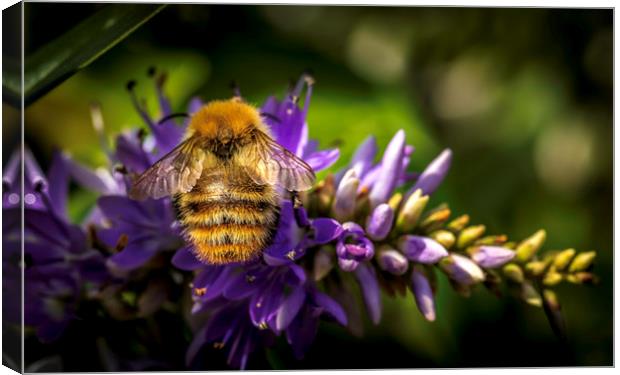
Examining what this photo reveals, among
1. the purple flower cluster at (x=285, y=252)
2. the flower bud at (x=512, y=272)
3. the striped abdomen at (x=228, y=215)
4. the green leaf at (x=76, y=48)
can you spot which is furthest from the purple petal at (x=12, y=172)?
the flower bud at (x=512, y=272)

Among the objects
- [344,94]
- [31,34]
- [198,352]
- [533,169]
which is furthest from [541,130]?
[31,34]

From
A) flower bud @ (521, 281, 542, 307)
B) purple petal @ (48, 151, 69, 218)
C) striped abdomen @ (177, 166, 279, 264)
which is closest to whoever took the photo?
striped abdomen @ (177, 166, 279, 264)

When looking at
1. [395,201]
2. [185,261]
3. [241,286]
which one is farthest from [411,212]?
[185,261]

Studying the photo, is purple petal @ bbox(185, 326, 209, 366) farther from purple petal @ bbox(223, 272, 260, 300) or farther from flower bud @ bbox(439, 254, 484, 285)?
flower bud @ bbox(439, 254, 484, 285)

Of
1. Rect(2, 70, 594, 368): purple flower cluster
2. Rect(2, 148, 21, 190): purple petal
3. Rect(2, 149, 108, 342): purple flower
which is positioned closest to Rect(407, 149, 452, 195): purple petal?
Rect(2, 70, 594, 368): purple flower cluster

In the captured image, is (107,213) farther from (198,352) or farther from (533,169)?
(533,169)

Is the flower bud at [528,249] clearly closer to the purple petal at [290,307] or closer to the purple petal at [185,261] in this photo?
the purple petal at [290,307]

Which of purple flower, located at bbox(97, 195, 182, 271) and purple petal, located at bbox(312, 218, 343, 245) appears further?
purple flower, located at bbox(97, 195, 182, 271)
